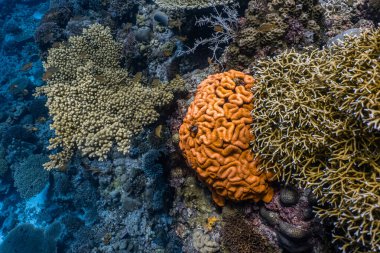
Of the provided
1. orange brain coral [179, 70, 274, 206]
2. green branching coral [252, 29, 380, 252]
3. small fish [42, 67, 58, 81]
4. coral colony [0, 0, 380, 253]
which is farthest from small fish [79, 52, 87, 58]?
green branching coral [252, 29, 380, 252]

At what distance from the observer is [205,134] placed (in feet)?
12.2

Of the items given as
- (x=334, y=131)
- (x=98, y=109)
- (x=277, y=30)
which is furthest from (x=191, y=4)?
(x=334, y=131)

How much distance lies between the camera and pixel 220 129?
12.0 ft

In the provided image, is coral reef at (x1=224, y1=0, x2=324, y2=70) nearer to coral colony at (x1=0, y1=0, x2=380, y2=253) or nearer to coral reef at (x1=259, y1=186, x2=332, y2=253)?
coral colony at (x1=0, y1=0, x2=380, y2=253)

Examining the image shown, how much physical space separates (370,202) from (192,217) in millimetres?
2679

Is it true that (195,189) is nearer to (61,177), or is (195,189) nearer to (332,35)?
(332,35)

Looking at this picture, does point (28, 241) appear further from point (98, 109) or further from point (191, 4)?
point (191, 4)

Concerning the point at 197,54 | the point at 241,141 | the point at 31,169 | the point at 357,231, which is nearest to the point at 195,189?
the point at 241,141

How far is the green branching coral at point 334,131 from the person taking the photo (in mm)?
2543

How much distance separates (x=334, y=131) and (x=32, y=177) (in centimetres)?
961

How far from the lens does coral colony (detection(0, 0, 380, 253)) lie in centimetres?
286

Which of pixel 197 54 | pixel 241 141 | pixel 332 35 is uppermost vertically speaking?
pixel 332 35

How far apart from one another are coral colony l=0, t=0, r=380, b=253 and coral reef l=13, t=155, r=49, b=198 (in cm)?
5

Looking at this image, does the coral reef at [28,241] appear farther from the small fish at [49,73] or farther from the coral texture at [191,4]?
the coral texture at [191,4]
